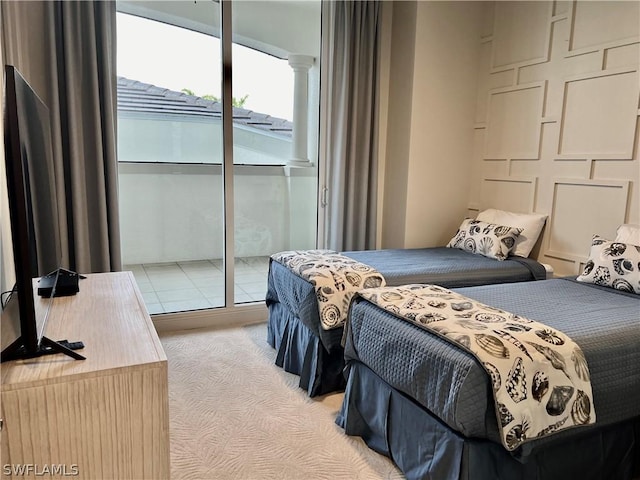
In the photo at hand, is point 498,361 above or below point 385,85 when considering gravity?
below

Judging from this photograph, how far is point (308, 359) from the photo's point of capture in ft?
→ 8.41

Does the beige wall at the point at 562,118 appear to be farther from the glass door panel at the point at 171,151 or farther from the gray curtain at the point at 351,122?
the glass door panel at the point at 171,151

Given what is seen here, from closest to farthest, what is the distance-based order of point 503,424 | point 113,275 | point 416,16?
1. point 503,424
2. point 113,275
3. point 416,16

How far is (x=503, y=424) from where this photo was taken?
1.43 metres

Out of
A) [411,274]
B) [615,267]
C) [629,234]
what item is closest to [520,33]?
[629,234]

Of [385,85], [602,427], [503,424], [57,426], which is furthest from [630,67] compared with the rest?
[57,426]

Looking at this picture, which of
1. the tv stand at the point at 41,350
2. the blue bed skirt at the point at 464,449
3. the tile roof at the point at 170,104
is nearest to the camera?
the tv stand at the point at 41,350

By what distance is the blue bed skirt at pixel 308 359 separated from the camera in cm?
249

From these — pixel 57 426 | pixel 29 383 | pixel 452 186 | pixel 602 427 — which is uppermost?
pixel 452 186

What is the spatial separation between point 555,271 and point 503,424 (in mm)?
2143

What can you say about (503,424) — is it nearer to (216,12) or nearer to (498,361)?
(498,361)

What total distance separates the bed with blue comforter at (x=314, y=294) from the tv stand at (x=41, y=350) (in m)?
1.35

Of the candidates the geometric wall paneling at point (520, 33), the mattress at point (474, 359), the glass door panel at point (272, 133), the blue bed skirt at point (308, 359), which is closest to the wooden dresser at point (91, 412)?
the mattress at point (474, 359)

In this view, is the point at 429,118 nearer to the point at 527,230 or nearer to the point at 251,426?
the point at 527,230
